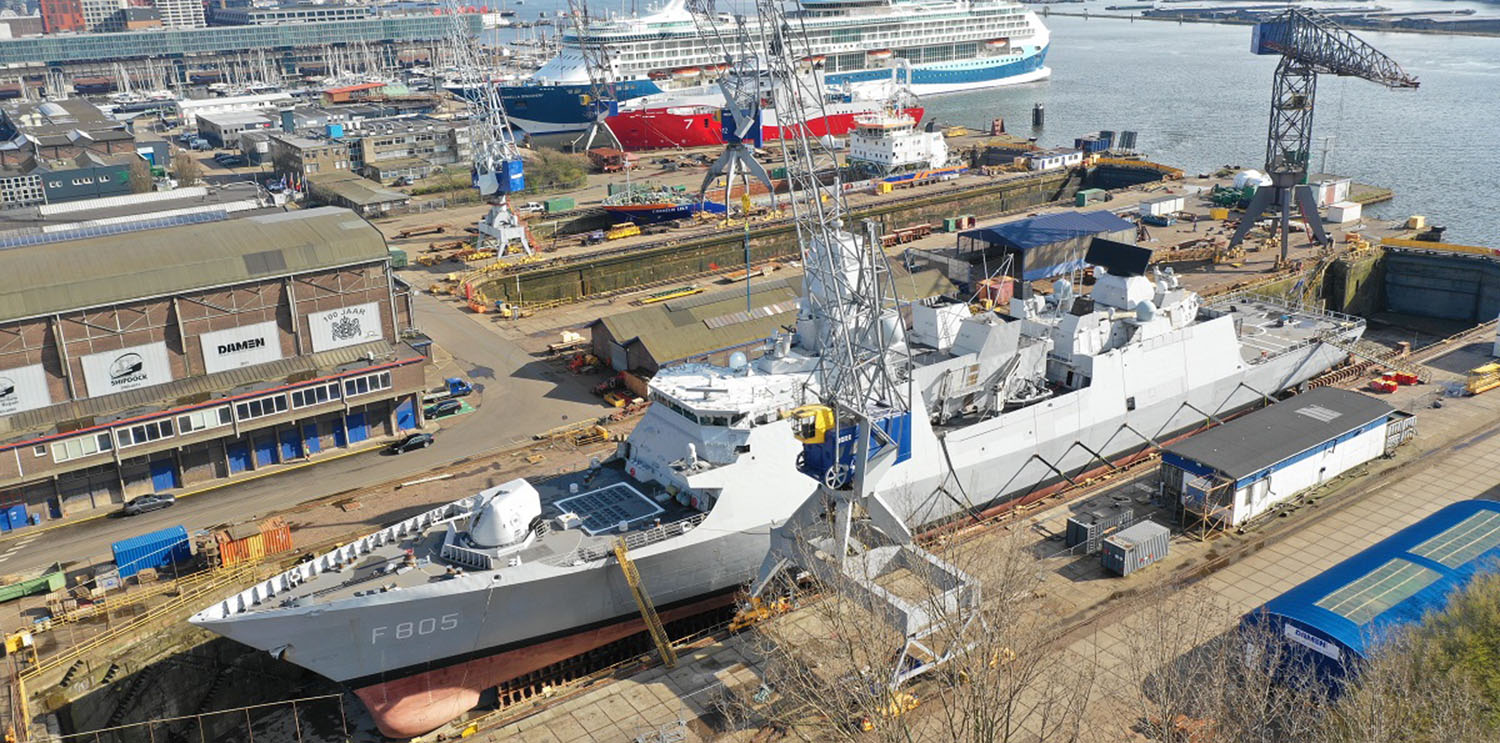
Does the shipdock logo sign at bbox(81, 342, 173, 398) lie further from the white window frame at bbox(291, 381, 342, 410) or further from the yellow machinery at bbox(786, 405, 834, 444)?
the yellow machinery at bbox(786, 405, 834, 444)

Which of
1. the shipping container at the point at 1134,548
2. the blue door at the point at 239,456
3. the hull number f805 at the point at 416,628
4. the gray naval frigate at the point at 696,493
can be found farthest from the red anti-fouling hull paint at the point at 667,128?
the hull number f805 at the point at 416,628

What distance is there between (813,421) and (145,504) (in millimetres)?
24849

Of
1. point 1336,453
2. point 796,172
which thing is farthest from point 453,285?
point 1336,453

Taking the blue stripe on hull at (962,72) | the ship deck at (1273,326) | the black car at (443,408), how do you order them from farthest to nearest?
the blue stripe on hull at (962,72), the black car at (443,408), the ship deck at (1273,326)

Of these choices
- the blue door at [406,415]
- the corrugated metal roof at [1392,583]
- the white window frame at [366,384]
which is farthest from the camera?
the blue door at [406,415]

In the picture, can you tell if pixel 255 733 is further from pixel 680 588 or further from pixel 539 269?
pixel 539 269

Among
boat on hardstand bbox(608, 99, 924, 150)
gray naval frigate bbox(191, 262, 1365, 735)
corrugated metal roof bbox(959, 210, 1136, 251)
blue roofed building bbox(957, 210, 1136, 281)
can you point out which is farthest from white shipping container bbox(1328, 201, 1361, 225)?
boat on hardstand bbox(608, 99, 924, 150)

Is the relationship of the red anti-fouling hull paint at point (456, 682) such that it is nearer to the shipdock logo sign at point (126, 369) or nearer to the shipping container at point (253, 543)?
the shipping container at point (253, 543)

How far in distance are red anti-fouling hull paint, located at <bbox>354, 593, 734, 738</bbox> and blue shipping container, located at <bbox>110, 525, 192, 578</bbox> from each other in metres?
9.53

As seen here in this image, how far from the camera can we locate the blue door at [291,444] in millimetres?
41438

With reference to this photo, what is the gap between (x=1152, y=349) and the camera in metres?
40.0

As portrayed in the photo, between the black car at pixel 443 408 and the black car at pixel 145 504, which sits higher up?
the black car at pixel 443 408

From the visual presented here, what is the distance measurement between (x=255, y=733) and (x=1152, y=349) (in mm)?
32695

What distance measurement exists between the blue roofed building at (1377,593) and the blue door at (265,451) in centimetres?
3422
